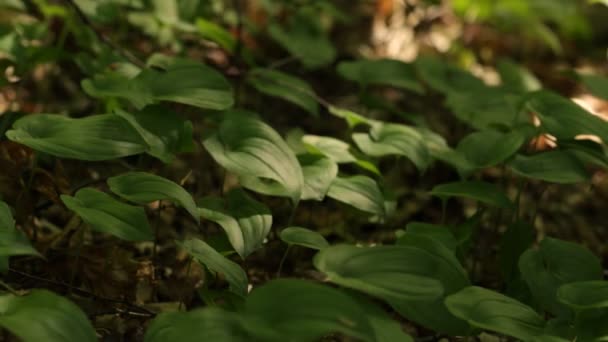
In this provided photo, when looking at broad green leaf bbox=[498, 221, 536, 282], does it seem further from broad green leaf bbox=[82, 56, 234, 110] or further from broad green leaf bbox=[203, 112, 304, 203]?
broad green leaf bbox=[82, 56, 234, 110]

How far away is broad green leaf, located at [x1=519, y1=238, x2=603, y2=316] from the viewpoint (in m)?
1.60

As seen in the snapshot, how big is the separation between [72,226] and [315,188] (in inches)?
27.8

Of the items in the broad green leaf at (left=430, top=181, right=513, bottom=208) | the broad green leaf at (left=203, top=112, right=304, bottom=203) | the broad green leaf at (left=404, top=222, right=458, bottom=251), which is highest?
the broad green leaf at (left=203, top=112, right=304, bottom=203)

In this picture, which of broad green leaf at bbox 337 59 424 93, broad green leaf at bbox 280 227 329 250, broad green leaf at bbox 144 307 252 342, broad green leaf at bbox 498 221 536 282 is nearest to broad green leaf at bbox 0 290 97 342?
broad green leaf at bbox 144 307 252 342

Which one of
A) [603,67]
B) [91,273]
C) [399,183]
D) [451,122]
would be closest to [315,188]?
[91,273]

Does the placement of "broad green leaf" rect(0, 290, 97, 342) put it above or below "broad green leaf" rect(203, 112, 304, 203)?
below

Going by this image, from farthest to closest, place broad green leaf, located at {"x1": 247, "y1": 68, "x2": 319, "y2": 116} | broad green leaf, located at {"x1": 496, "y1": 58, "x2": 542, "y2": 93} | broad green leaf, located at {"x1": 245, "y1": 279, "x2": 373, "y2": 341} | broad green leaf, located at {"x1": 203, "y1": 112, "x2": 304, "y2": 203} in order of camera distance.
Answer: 1. broad green leaf, located at {"x1": 496, "y1": 58, "x2": 542, "y2": 93}
2. broad green leaf, located at {"x1": 247, "y1": 68, "x2": 319, "y2": 116}
3. broad green leaf, located at {"x1": 203, "y1": 112, "x2": 304, "y2": 203}
4. broad green leaf, located at {"x1": 245, "y1": 279, "x2": 373, "y2": 341}

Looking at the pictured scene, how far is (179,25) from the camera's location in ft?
8.20

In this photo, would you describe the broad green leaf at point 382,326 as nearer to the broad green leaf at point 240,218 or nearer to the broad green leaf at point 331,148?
the broad green leaf at point 240,218

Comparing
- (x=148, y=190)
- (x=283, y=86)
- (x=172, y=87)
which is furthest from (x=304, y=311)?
(x=283, y=86)

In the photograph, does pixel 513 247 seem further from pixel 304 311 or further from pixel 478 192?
pixel 304 311

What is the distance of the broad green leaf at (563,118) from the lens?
6.17ft

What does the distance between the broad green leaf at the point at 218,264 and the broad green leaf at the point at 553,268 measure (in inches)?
26.3

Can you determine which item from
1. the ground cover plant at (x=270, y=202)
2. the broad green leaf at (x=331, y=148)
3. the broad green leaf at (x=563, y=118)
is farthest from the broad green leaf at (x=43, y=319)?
the broad green leaf at (x=563, y=118)
